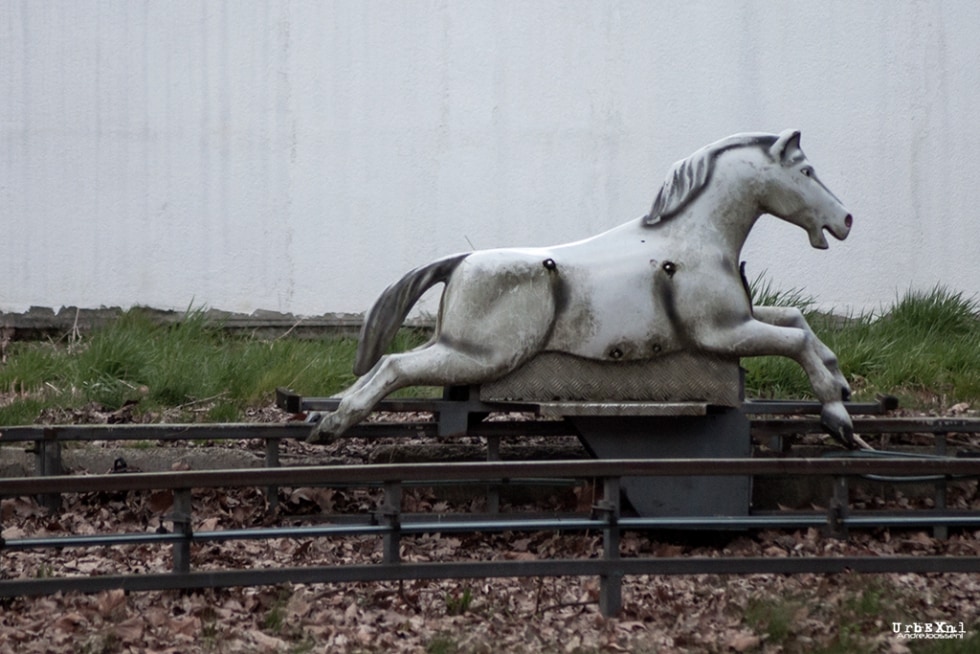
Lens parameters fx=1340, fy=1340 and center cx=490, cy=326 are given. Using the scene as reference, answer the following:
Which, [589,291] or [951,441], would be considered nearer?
[589,291]

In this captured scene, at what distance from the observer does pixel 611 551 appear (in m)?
4.78

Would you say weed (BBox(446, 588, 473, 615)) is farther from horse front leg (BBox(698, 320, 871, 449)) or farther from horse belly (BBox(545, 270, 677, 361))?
horse front leg (BBox(698, 320, 871, 449))

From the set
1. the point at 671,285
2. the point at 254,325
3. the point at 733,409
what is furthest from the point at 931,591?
the point at 254,325

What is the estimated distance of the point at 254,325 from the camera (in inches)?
313

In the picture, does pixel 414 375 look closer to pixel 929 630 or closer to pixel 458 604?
pixel 458 604

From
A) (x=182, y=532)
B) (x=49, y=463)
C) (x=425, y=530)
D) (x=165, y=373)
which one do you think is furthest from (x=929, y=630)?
(x=165, y=373)

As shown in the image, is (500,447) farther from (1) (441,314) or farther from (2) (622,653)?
(2) (622,653)

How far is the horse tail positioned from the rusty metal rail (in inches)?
38.3

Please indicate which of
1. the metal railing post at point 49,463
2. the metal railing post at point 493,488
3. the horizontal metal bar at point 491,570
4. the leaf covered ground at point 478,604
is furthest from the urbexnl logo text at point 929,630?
the metal railing post at point 49,463

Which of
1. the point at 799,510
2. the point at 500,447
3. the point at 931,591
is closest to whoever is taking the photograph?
the point at 931,591

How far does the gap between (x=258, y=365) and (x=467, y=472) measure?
8.88 feet

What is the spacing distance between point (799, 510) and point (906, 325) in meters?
2.29

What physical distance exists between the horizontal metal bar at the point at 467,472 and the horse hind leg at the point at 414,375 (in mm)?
645

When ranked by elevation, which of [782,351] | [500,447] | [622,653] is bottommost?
[622,653]
